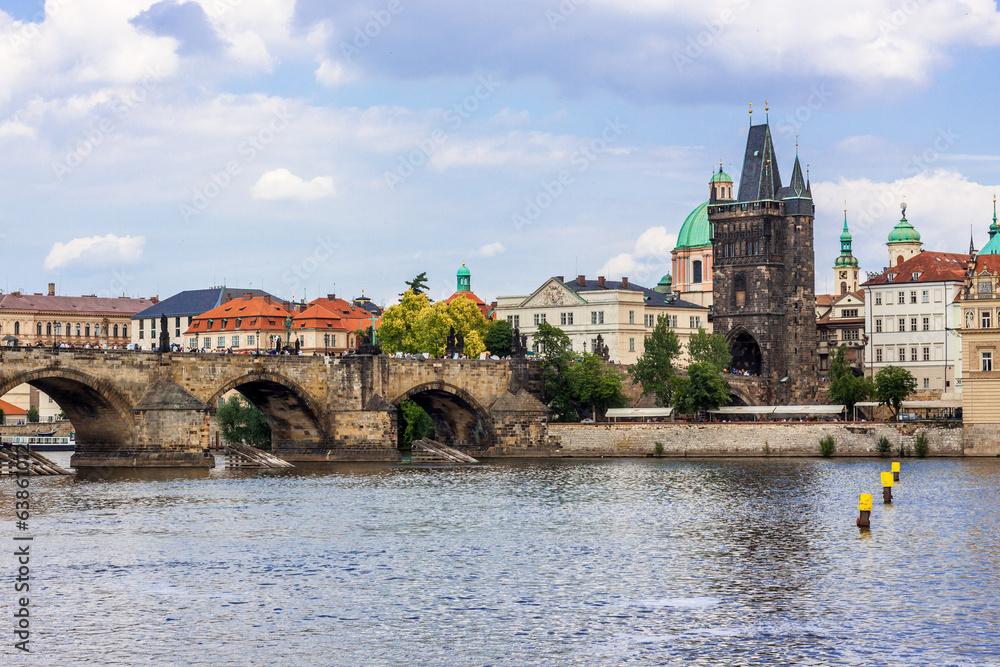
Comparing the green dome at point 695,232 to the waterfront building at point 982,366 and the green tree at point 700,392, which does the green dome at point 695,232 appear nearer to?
the green tree at point 700,392

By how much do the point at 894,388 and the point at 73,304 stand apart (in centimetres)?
11196

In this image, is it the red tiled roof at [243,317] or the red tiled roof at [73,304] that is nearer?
the red tiled roof at [243,317]

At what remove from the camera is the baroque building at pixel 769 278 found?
118062 millimetres

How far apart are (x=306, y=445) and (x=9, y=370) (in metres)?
21.0

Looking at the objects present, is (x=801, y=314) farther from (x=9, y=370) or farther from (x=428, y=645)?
(x=428, y=645)

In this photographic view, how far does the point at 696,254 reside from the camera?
164 m

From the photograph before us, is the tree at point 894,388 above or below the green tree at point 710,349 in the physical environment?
below

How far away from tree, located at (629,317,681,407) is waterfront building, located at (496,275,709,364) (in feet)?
67.2

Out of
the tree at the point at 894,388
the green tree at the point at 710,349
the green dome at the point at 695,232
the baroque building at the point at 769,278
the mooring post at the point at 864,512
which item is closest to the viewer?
the mooring post at the point at 864,512

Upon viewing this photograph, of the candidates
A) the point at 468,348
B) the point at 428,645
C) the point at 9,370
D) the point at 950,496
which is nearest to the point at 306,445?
the point at 9,370

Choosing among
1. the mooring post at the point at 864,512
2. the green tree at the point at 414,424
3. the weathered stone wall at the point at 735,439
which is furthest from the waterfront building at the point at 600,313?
the mooring post at the point at 864,512

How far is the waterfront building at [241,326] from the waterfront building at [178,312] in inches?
135

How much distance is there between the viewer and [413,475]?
235ft

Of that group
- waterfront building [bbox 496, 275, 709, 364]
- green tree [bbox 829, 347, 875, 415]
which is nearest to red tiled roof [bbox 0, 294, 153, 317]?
waterfront building [bbox 496, 275, 709, 364]
